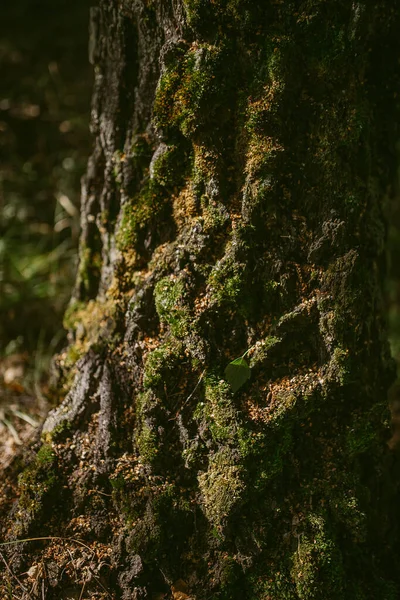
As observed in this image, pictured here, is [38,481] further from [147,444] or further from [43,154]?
[43,154]

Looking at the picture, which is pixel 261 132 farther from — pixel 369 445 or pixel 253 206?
pixel 369 445

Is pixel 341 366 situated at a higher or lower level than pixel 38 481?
higher

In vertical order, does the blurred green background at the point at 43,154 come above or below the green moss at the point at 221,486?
above

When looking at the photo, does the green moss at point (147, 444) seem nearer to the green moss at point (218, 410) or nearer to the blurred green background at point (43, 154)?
the green moss at point (218, 410)

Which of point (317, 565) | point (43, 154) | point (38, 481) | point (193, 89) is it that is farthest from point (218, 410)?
point (43, 154)

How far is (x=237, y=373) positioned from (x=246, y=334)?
6.7 inches

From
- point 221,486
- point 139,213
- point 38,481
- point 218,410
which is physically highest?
point 139,213

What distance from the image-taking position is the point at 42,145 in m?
4.65

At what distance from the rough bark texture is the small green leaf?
0.04 m

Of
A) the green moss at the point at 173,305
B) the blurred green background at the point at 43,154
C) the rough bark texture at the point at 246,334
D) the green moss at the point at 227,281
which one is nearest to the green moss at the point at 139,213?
the rough bark texture at the point at 246,334

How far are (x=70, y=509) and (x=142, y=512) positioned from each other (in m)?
0.32

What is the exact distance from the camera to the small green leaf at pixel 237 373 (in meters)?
1.66

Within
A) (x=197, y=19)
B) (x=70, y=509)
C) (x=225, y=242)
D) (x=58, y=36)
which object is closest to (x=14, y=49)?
(x=58, y=36)

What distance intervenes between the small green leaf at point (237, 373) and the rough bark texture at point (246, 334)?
0.15 feet
